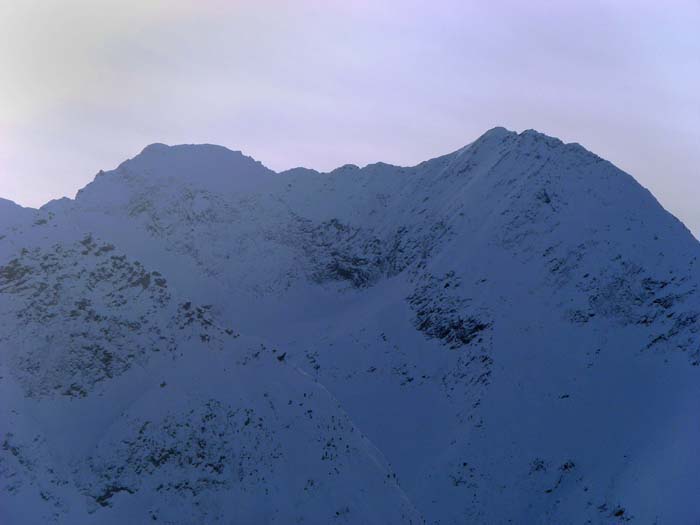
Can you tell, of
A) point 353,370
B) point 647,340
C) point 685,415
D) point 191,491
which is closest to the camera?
point 191,491

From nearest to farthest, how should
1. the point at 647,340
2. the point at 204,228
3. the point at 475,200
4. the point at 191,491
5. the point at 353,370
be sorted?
the point at 191,491, the point at 647,340, the point at 353,370, the point at 475,200, the point at 204,228

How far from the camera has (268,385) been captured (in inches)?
1992

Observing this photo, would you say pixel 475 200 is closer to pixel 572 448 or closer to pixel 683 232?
pixel 683 232

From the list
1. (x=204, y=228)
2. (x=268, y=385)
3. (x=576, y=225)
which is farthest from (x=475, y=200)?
(x=268, y=385)

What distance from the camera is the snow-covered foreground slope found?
46062 mm

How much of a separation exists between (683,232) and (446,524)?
3473cm

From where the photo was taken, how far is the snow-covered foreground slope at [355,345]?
151 feet

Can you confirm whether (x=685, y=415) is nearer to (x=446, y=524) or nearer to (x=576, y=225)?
(x=446, y=524)

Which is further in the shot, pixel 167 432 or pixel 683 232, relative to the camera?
pixel 683 232

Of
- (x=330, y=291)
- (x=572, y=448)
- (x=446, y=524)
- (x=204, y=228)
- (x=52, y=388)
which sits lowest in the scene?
(x=446, y=524)

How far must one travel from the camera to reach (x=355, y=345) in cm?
7981

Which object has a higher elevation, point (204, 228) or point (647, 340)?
point (204, 228)

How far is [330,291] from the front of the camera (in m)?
94.4

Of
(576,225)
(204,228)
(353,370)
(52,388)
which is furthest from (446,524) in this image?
(204,228)
